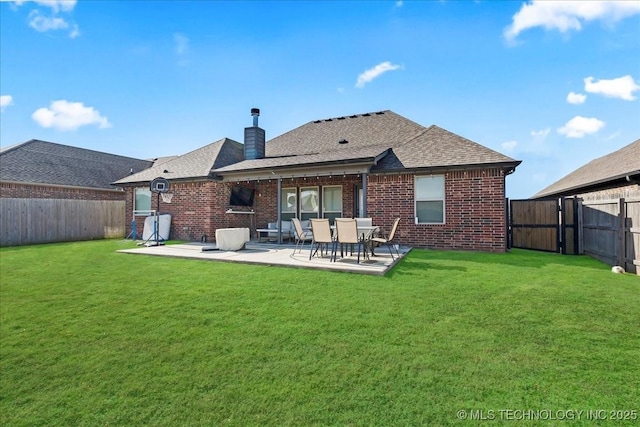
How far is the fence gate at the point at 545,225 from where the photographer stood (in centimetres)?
973

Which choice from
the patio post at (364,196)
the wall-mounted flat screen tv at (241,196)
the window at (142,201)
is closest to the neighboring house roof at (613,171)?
the patio post at (364,196)

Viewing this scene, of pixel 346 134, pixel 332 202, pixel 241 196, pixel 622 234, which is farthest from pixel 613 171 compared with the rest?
pixel 241 196

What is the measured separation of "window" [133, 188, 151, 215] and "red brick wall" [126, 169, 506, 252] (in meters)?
1.72

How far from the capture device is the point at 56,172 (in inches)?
677

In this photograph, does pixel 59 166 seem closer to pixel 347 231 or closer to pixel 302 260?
pixel 302 260

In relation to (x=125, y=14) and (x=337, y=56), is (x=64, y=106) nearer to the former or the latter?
(x=125, y=14)

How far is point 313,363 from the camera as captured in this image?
2.96 metres

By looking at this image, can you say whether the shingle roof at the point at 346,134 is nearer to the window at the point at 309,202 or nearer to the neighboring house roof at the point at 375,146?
the neighboring house roof at the point at 375,146

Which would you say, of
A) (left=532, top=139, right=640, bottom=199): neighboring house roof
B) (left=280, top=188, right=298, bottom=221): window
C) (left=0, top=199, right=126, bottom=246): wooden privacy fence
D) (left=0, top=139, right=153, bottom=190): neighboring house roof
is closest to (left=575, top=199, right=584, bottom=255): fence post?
(left=532, top=139, right=640, bottom=199): neighboring house roof

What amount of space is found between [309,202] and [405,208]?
15.5 feet

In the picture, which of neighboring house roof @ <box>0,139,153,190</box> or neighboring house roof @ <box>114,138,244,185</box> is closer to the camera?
neighboring house roof @ <box>114,138,244,185</box>

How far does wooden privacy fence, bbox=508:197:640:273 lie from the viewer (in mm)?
6848

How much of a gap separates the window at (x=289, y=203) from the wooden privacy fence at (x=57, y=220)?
9578 mm

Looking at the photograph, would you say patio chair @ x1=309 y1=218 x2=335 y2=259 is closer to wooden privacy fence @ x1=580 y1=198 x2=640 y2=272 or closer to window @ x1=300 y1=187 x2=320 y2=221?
window @ x1=300 y1=187 x2=320 y2=221
